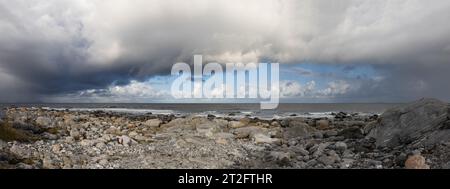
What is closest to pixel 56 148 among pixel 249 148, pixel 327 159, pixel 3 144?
pixel 3 144

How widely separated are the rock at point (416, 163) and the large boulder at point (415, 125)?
3.14 meters

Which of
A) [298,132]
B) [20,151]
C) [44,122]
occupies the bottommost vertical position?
[20,151]

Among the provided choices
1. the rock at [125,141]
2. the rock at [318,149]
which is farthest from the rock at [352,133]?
the rock at [125,141]

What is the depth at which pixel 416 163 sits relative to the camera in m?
13.9

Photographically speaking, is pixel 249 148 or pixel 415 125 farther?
pixel 249 148

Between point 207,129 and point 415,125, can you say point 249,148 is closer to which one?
point 207,129

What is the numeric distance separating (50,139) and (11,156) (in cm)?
439

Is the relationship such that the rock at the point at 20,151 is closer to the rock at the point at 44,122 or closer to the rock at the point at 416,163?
the rock at the point at 44,122

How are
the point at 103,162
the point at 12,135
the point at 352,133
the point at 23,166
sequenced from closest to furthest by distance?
the point at 23,166 → the point at 103,162 → the point at 12,135 → the point at 352,133

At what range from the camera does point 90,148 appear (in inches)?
691

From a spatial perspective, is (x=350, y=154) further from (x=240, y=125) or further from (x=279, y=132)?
(x=240, y=125)

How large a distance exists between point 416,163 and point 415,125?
212 inches

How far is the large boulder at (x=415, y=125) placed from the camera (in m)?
17.4
